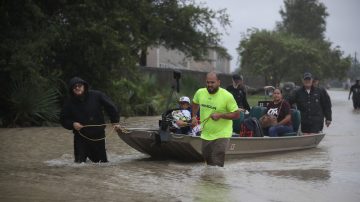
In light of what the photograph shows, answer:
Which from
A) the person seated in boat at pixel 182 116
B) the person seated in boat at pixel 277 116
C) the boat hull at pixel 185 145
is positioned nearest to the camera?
the boat hull at pixel 185 145

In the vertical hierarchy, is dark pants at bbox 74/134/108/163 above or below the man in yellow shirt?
below

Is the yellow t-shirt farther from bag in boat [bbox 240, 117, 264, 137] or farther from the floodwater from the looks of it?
bag in boat [bbox 240, 117, 264, 137]

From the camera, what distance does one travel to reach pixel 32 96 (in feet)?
66.3

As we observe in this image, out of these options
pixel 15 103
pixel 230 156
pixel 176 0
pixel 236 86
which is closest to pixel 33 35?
pixel 15 103

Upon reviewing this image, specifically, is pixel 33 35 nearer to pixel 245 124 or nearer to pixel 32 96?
pixel 32 96

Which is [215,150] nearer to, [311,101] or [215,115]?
[215,115]

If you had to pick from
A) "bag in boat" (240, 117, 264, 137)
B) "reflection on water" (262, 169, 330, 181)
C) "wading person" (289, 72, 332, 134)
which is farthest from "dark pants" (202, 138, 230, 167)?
"wading person" (289, 72, 332, 134)

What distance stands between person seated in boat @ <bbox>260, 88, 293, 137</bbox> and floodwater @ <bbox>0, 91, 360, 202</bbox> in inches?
24.4

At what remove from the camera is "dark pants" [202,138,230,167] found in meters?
10.6

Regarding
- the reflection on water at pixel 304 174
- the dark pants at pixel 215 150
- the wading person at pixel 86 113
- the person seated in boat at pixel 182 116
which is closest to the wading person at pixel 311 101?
the reflection on water at pixel 304 174

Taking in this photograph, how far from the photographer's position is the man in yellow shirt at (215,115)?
10.3 m

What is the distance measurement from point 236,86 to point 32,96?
296 inches

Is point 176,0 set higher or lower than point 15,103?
higher

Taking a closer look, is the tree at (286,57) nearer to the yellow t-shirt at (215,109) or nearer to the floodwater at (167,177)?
the floodwater at (167,177)
